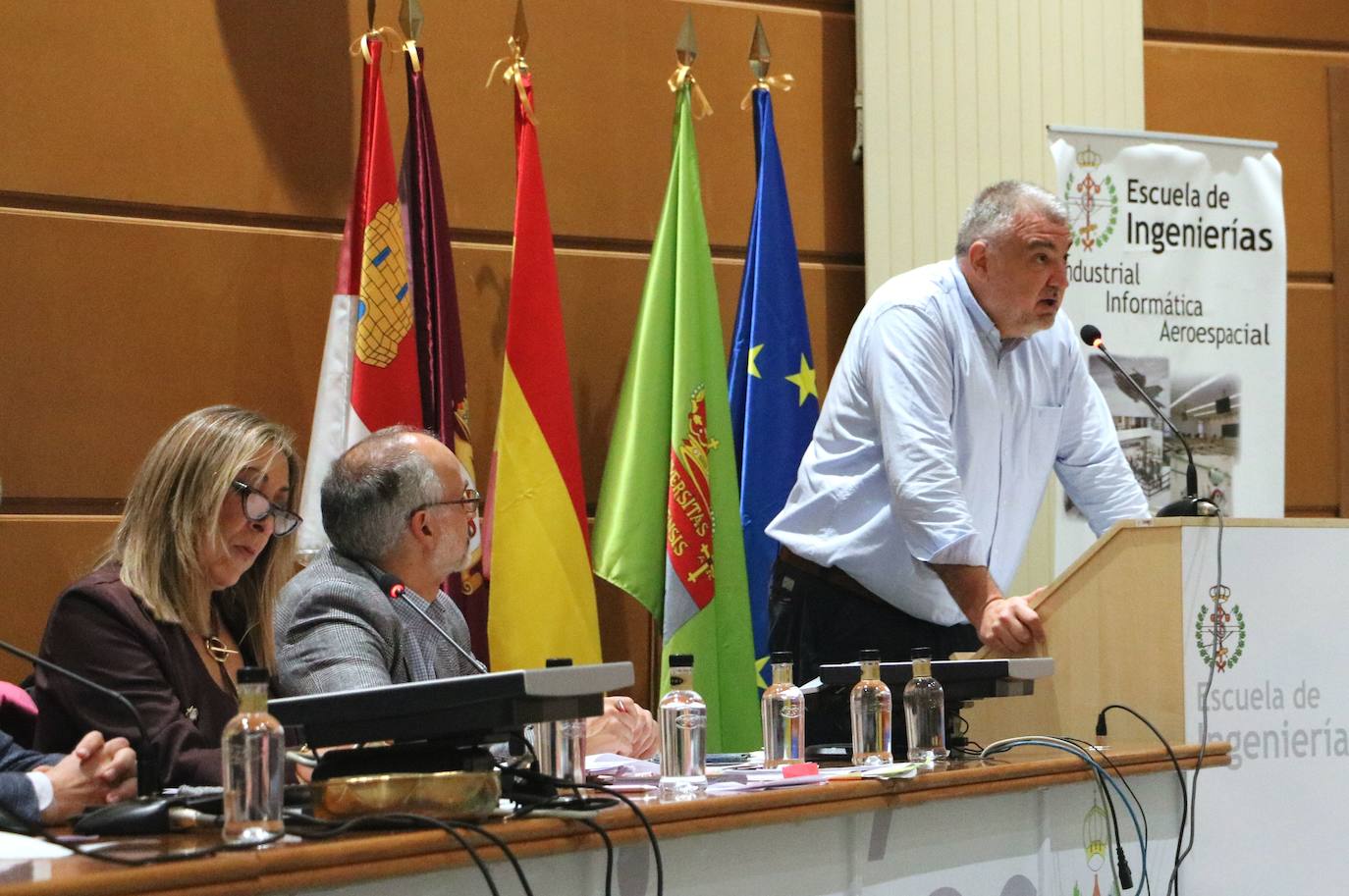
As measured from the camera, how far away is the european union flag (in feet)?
13.7

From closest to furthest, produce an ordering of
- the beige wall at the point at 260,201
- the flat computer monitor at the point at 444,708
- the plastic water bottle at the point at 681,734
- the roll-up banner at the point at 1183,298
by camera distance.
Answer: the flat computer monitor at the point at 444,708 → the plastic water bottle at the point at 681,734 → the beige wall at the point at 260,201 → the roll-up banner at the point at 1183,298

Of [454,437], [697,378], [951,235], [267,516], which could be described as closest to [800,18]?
[951,235]

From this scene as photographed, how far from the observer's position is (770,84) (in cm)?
470

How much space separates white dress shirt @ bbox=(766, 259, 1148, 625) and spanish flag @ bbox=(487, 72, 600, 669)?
64 cm

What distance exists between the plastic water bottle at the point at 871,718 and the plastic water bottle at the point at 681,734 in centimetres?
36

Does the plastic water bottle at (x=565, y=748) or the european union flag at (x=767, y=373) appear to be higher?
the european union flag at (x=767, y=373)

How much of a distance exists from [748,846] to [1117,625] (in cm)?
125

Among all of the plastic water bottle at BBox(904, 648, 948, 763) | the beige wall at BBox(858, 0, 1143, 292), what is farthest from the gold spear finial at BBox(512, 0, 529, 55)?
the plastic water bottle at BBox(904, 648, 948, 763)

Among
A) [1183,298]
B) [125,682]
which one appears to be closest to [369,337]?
[125,682]

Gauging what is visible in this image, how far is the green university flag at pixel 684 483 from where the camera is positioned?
402cm

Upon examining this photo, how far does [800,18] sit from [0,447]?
2531 millimetres

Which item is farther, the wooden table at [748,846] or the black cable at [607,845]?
the black cable at [607,845]

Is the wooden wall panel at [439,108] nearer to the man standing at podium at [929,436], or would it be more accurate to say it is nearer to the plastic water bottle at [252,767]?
the man standing at podium at [929,436]

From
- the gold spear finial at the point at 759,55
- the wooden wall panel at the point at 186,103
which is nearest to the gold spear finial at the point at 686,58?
the gold spear finial at the point at 759,55
